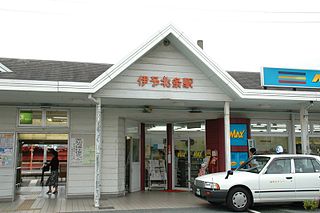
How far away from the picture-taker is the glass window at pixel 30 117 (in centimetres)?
1148

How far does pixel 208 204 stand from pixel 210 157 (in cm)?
289

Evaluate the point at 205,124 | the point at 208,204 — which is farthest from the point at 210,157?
the point at 208,204

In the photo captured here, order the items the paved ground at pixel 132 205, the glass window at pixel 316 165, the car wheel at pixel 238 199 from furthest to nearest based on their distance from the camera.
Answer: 1. the glass window at pixel 316 165
2. the paved ground at pixel 132 205
3. the car wheel at pixel 238 199

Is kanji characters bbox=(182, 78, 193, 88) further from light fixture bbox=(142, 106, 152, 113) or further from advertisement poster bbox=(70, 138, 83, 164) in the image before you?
advertisement poster bbox=(70, 138, 83, 164)

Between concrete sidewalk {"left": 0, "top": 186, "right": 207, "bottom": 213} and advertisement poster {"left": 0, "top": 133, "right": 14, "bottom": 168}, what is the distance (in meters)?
1.27

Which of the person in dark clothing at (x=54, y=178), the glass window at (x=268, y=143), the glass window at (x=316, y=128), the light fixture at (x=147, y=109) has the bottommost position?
the person in dark clothing at (x=54, y=178)

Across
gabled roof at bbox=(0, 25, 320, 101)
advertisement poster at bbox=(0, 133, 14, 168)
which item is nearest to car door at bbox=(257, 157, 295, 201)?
gabled roof at bbox=(0, 25, 320, 101)

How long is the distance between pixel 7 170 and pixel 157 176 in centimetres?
550

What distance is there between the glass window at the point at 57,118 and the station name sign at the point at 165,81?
3271 millimetres

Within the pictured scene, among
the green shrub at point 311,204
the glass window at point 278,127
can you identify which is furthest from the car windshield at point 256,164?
the glass window at point 278,127

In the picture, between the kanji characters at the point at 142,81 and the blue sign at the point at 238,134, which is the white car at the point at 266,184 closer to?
the kanji characters at the point at 142,81

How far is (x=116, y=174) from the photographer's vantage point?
1191cm

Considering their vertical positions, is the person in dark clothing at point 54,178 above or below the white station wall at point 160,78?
below

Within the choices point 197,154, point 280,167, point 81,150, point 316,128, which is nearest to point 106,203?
point 81,150
